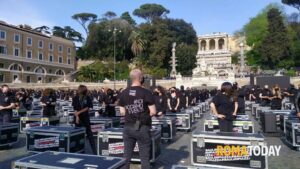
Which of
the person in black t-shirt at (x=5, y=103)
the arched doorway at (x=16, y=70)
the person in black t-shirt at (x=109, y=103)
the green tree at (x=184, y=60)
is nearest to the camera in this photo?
the person in black t-shirt at (x=5, y=103)

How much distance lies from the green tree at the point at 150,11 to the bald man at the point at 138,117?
102 m

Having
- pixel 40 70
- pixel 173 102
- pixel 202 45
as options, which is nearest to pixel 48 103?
pixel 173 102

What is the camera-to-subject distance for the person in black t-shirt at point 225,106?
816cm

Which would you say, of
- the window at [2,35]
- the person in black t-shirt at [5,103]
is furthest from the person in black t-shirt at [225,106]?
the window at [2,35]

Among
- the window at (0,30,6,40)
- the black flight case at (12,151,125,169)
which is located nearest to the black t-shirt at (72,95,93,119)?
the black flight case at (12,151,125,169)

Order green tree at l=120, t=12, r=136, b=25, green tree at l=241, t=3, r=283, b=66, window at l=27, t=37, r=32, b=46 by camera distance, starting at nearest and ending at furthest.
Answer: window at l=27, t=37, r=32, b=46 → green tree at l=241, t=3, r=283, b=66 → green tree at l=120, t=12, r=136, b=25

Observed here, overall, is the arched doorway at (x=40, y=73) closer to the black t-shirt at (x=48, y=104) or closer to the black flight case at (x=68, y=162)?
the black t-shirt at (x=48, y=104)

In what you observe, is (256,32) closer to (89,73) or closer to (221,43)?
(221,43)

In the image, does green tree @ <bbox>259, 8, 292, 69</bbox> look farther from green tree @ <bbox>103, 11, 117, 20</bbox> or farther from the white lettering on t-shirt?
the white lettering on t-shirt

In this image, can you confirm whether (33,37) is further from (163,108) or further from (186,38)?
(163,108)

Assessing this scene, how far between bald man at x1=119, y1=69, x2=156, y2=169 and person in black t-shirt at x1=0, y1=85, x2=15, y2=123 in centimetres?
699

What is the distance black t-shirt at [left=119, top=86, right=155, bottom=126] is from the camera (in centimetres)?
550

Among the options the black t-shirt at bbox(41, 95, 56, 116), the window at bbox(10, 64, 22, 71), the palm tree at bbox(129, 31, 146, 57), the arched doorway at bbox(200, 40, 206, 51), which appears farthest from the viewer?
the arched doorway at bbox(200, 40, 206, 51)

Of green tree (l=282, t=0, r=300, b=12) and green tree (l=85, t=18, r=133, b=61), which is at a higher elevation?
green tree (l=282, t=0, r=300, b=12)
